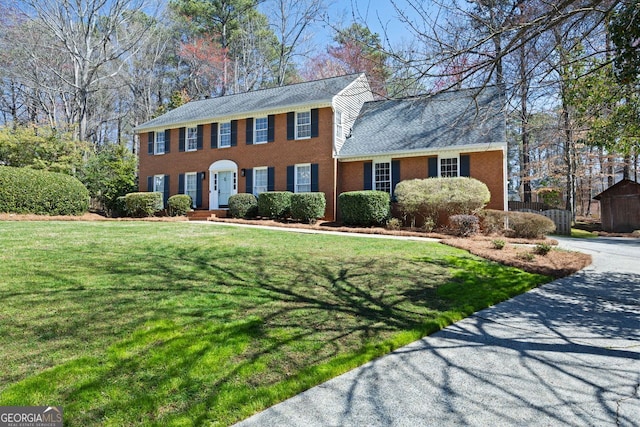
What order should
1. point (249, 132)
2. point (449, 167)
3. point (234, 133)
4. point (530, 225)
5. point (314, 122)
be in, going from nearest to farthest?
point (530, 225) → point (449, 167) → point (314, 122) → point (249, 132) → point (234, 133)

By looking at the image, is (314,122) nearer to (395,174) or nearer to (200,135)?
(395,174)

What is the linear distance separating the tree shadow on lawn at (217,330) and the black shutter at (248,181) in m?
11.6

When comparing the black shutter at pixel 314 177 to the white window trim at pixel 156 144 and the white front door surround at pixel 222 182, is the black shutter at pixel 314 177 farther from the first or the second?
the white window trim at pixel 156 144

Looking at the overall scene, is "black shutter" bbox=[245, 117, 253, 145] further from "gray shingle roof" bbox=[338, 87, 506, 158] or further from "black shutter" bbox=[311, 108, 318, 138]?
"gray shingle roof" bbox=[338, 87, 506, 158]

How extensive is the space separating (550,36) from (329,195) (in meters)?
11.6

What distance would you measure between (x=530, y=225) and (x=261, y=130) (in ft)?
40.8

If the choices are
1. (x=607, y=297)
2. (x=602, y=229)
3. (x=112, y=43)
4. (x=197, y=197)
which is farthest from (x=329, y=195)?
(x=112, y=43)

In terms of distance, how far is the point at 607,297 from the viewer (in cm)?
534

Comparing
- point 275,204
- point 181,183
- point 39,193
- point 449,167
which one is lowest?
point 275,204

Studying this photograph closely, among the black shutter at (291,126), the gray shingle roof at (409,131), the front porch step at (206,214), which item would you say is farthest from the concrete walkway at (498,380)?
the front porch step at (206,214)

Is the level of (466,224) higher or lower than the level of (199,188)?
lower

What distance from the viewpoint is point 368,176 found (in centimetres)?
1634

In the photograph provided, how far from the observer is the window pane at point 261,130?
1805 cm

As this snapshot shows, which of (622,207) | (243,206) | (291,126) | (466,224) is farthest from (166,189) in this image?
(622,207)
